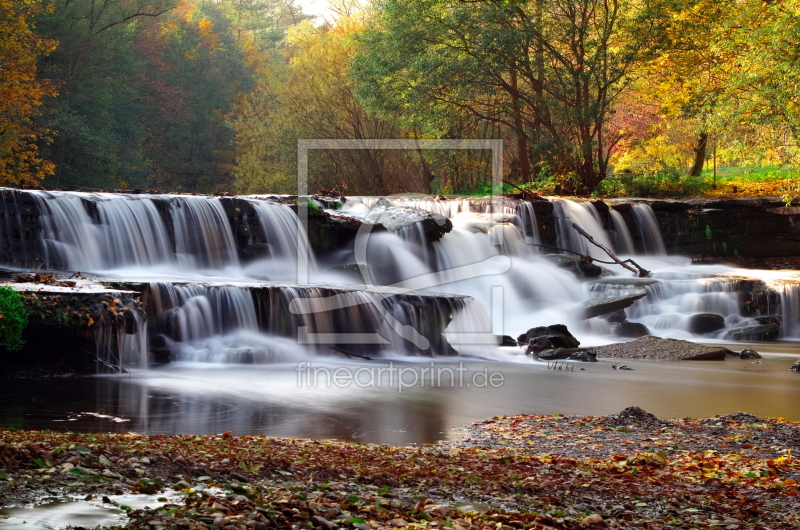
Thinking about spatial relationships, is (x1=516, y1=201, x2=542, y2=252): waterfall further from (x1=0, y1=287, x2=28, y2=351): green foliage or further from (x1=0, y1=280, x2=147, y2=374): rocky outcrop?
(x1=0, y1=287, x2=28, y2=351): green foliage

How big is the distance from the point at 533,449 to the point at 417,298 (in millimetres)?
8002

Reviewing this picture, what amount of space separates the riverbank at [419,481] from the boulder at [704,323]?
12.8 meters

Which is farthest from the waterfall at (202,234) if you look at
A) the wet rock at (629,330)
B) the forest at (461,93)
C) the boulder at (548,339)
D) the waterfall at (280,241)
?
the forest at (461,93)

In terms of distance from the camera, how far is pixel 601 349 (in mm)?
14664

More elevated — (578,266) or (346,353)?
(578,266)

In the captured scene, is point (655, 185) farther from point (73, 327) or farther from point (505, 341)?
point (73, 327)

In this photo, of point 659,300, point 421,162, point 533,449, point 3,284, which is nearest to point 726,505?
point 533,449

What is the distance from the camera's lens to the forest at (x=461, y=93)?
86.1ft

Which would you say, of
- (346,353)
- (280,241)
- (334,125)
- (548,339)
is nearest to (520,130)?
(334,125)

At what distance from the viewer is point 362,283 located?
57.1 feet

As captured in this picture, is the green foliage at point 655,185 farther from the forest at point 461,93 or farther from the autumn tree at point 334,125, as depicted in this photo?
the autumn tree at point 334,125

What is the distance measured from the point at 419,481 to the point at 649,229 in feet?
77.0

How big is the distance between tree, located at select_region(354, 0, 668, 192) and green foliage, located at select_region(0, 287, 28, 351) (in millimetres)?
20317

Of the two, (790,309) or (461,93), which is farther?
(461,93)
